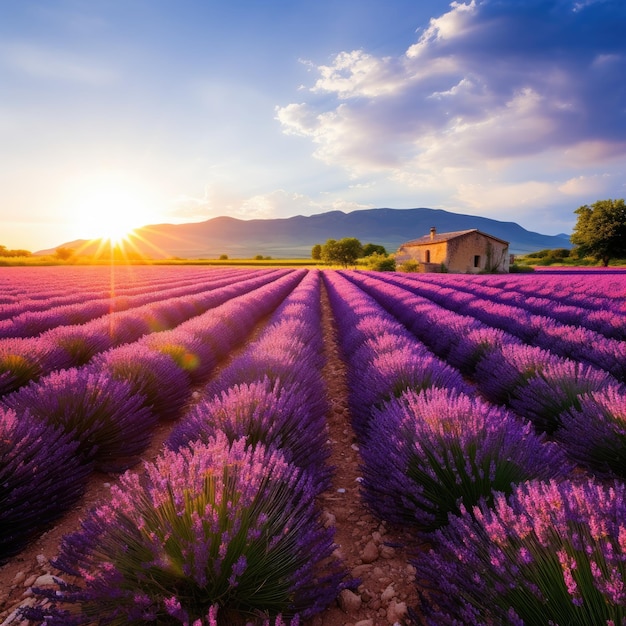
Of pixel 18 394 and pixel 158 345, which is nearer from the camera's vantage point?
pixel 18 394

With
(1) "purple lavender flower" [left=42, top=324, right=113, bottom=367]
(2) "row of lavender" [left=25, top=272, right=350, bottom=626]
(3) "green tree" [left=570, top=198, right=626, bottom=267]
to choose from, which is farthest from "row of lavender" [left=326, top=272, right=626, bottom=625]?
(3) "green tree" [left=570, top=198, right=626, bottom=267]

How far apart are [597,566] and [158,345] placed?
407 cm

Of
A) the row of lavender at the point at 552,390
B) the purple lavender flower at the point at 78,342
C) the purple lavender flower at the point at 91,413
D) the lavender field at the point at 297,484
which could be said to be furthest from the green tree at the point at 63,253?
the row of lavender at the point at 552,390

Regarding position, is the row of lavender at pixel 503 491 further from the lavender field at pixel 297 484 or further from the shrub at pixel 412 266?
the shrub at pixel 412 266

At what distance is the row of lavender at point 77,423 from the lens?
1.84 metres

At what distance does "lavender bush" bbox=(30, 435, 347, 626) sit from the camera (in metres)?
1.12

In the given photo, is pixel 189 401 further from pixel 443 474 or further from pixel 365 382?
pixel 443 474

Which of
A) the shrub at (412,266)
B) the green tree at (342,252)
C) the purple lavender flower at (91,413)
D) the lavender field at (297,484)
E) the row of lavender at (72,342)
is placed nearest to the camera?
the lavender field at (297,484)

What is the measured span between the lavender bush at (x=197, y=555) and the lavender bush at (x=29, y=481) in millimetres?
692

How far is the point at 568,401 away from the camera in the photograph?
2.89 meters

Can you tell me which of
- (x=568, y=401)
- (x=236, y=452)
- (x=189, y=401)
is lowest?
(x=189, y=401)

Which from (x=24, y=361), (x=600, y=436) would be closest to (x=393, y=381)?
(x=600, y=436)

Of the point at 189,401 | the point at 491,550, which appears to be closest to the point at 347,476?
the point at 491,550

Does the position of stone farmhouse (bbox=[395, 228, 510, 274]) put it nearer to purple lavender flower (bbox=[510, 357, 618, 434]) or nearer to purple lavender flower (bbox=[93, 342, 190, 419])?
purple lavender flower (bbox=[510, 357, 618, 434])
